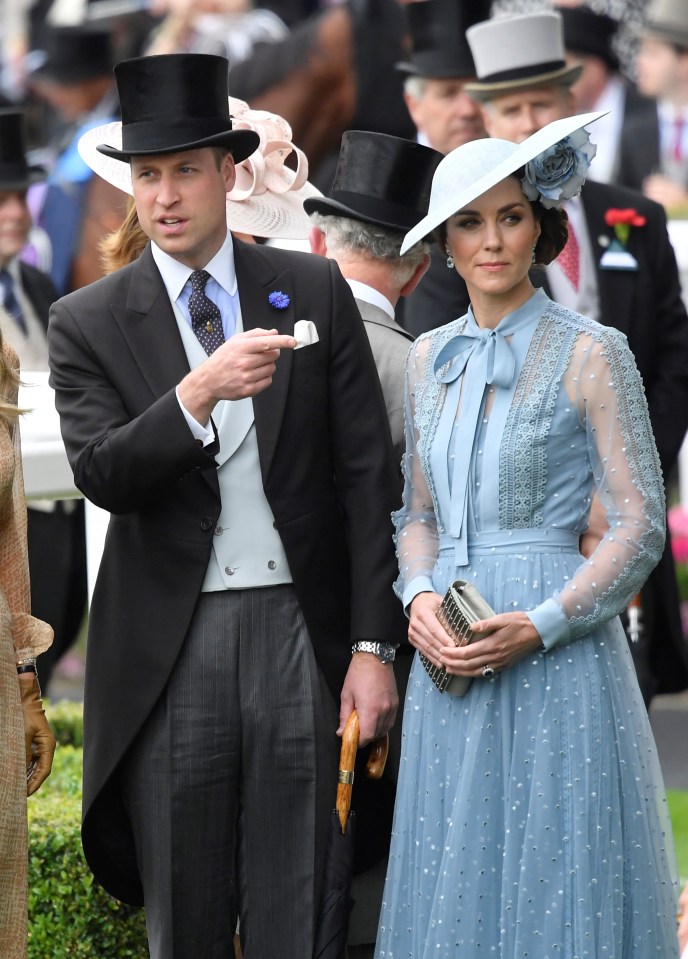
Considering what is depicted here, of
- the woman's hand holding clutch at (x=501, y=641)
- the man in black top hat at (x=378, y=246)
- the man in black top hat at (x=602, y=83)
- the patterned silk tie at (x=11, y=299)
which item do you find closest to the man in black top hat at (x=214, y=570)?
the woman's hand holding clutch at (x=501, y=641)

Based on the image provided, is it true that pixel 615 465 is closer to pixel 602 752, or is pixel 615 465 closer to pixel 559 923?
pixel 602 752

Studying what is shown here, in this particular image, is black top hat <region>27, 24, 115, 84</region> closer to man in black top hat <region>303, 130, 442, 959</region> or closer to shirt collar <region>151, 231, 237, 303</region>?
man in black top hat <region>303, 130, 442, 959</region>

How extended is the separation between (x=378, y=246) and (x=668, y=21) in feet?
21.7

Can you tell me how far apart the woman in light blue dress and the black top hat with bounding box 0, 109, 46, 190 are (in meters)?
4.96

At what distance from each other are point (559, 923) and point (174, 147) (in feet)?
5.63

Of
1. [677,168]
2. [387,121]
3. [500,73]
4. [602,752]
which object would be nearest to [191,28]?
[387,121]

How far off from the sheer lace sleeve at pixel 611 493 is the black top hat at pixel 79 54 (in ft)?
27.1

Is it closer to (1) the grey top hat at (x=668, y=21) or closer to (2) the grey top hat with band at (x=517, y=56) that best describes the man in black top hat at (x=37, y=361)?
(2) the grey top hat with band at (x=517, y=56)

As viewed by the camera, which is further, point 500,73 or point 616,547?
point 500,73

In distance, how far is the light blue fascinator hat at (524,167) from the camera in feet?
12.1

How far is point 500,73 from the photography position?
6016 millimetres

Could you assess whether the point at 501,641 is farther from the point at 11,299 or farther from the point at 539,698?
the point at 11,299

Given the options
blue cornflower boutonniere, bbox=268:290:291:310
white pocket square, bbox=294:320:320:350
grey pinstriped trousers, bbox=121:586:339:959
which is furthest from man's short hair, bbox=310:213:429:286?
grey pinstriped trousers, bbox=121:586:339:959

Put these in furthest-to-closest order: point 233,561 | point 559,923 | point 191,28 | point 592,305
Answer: point 191,28 < point 592,305 < point 233,561 < point 559,923
